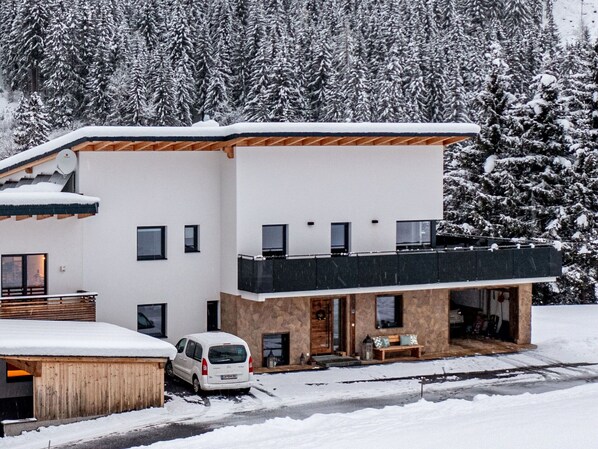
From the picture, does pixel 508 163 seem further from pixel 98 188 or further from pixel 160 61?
pixel 160 61

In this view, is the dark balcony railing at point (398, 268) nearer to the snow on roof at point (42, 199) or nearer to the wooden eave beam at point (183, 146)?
the wooden eave beam at point (183, 146)

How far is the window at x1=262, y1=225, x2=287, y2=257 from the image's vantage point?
103ft

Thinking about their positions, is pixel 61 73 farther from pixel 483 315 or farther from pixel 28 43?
pixel 483 315

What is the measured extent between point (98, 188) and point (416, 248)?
11.7 metres

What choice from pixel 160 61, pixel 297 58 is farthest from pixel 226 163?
pixel 297 58

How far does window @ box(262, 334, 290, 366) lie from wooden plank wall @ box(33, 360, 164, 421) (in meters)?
6.19

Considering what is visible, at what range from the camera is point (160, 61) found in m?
106

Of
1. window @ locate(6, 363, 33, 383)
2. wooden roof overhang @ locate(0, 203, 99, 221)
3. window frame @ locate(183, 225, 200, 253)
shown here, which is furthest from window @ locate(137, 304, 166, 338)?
window @ locate(6, 363, 33, 383)

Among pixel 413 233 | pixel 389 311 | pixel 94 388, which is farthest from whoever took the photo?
pixel 413 233

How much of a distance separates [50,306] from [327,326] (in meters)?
9.25

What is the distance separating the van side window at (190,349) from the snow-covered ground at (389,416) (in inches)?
60.4

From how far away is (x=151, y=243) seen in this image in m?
31.0

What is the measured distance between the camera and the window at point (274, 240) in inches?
1236

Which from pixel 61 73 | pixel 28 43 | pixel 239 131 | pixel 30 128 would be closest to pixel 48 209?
pixel 239 131
